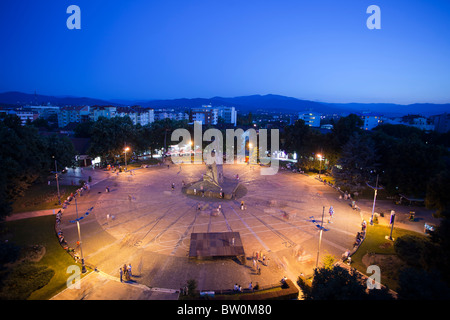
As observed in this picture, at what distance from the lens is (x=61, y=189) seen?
117ft

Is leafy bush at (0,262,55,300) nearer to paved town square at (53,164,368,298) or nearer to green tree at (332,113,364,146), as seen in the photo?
paved town square at (53,164,368,298)

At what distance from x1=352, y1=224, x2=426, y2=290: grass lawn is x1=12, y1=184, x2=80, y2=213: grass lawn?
33.0 m

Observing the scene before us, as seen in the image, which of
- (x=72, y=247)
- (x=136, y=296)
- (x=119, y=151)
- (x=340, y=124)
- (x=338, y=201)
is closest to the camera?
(x=136, y=296)

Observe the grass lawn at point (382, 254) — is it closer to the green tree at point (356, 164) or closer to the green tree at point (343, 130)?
the green tree at point (356, 164)

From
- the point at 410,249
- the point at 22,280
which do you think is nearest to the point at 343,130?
the point at 410,249

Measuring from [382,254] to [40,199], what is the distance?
38.5 m

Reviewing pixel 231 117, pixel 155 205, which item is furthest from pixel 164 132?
pixel 231 117

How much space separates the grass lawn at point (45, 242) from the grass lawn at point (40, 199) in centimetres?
391

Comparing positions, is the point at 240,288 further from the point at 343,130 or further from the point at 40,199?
the point at 343,130

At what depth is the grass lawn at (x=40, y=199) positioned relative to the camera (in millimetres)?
29516

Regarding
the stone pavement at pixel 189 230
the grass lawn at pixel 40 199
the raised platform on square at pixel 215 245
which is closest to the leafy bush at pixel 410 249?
the stone pavement at pixel 189 230

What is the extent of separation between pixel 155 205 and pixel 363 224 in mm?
23447

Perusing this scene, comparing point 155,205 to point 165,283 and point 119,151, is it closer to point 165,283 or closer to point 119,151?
point 165,283

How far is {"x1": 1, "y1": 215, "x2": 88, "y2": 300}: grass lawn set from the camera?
623 inches
